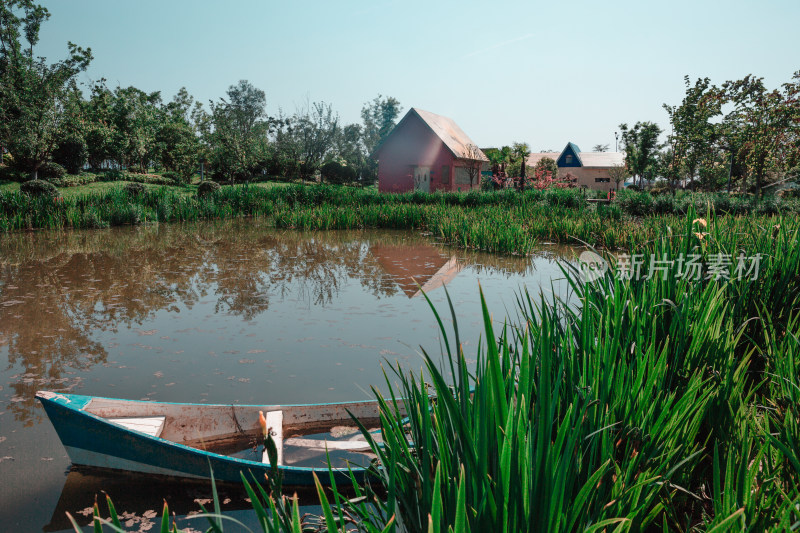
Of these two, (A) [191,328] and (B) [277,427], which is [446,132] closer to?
(A) [191,328]

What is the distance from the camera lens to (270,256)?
1218 cm

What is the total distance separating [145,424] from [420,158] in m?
28.2

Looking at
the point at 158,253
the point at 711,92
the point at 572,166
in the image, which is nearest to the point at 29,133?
the point at 158,253

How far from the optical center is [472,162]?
3222 centimetres

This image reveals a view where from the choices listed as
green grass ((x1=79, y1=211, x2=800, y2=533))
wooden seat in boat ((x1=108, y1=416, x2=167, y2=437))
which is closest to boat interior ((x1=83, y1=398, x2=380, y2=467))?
wooden seat in boat ((x1=108, y1=416, x2=167, y2=437))

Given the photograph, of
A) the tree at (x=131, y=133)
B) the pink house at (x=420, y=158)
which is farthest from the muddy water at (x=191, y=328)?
the tree at (x=131, y=133)

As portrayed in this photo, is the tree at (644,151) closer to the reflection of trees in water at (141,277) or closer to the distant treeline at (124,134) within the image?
the distant treeline at (124,134)

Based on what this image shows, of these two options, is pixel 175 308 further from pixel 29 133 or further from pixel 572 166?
pixel 572 166

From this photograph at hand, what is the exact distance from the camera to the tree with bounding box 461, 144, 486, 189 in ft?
104

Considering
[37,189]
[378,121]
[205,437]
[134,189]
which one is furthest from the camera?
[378,121]

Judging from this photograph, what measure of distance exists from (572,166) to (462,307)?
161 ft

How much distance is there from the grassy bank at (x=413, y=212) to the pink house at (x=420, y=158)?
858 centimetres

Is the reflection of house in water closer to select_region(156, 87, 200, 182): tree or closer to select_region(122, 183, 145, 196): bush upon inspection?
select_region(122, 183, 145, 196): bush

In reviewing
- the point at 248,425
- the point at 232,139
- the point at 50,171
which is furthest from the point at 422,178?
the point at 248,425
